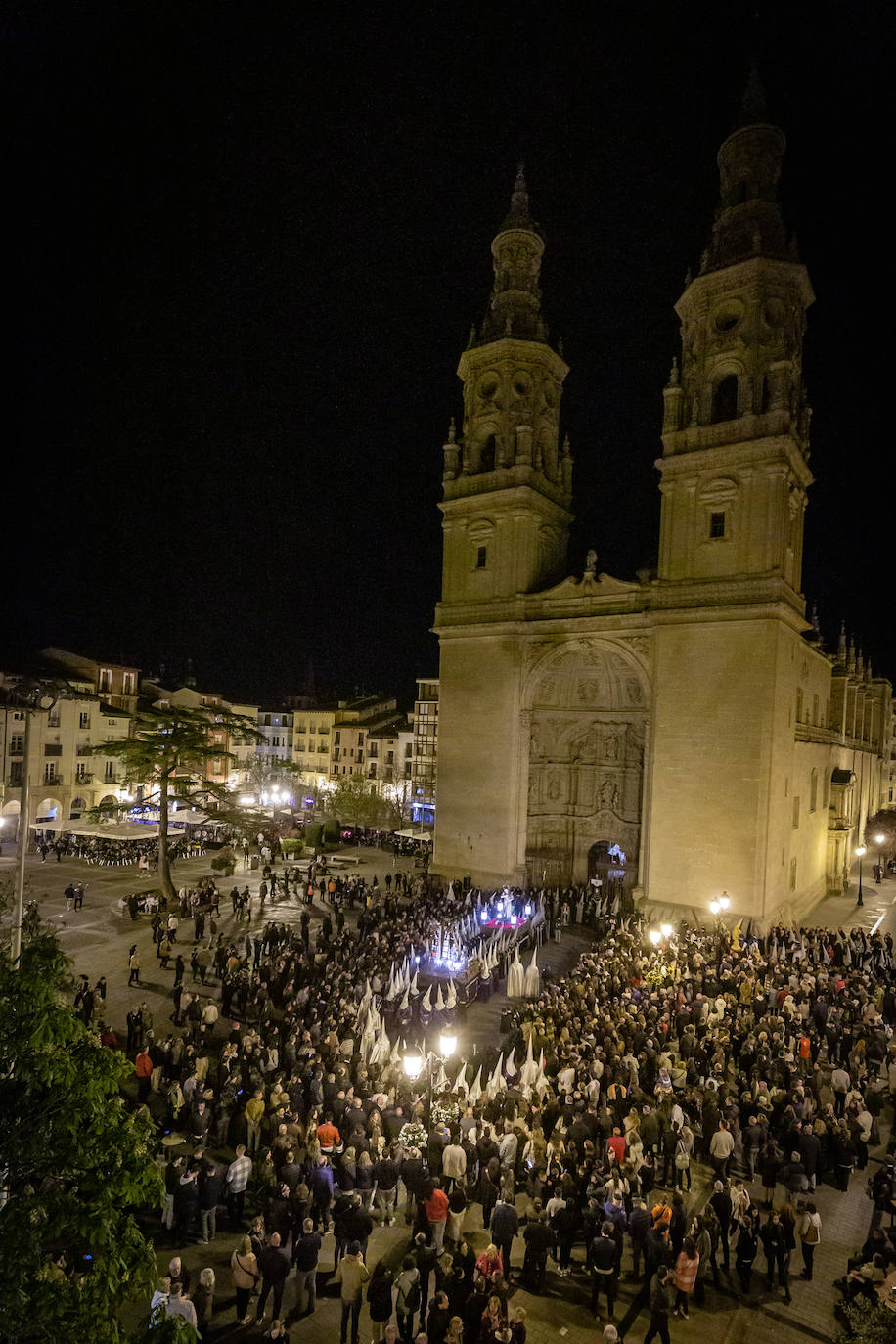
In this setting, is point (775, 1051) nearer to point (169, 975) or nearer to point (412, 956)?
point (412, 956)

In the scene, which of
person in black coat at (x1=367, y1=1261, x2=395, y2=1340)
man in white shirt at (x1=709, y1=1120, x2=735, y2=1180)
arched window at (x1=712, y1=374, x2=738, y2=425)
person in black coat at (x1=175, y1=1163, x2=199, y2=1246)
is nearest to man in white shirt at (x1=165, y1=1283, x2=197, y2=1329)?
person in black coat at (x1=367, y1=1261, x2=395, y2=1340)

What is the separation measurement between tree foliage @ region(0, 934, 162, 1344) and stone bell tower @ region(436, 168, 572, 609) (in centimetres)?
2781

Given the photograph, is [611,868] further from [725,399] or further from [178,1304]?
[178,1304]

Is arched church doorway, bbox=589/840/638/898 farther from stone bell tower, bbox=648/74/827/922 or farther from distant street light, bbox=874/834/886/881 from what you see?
distant street light, bbox=874/834/886/881

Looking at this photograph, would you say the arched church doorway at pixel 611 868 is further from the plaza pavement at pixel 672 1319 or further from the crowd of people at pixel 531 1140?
the plaza pavement at pixel 672 1319

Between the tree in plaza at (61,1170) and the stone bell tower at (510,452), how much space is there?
27.8m

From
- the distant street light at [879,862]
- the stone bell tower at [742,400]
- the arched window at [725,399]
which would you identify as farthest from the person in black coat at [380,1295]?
the distant street light at [879,862]

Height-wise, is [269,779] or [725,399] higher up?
[725,399]

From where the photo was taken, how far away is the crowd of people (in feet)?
25.8

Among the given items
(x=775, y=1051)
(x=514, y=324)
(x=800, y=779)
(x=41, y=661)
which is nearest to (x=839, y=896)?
(x=800, y=779)

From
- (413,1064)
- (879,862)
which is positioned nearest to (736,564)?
(413,1064)

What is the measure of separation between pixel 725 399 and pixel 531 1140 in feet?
87.0

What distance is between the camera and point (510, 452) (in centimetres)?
3266

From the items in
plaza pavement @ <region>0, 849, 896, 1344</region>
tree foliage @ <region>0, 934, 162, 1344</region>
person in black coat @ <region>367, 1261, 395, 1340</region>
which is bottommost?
plaza pavement @ <region>0, 849, 896, 1344</region>
